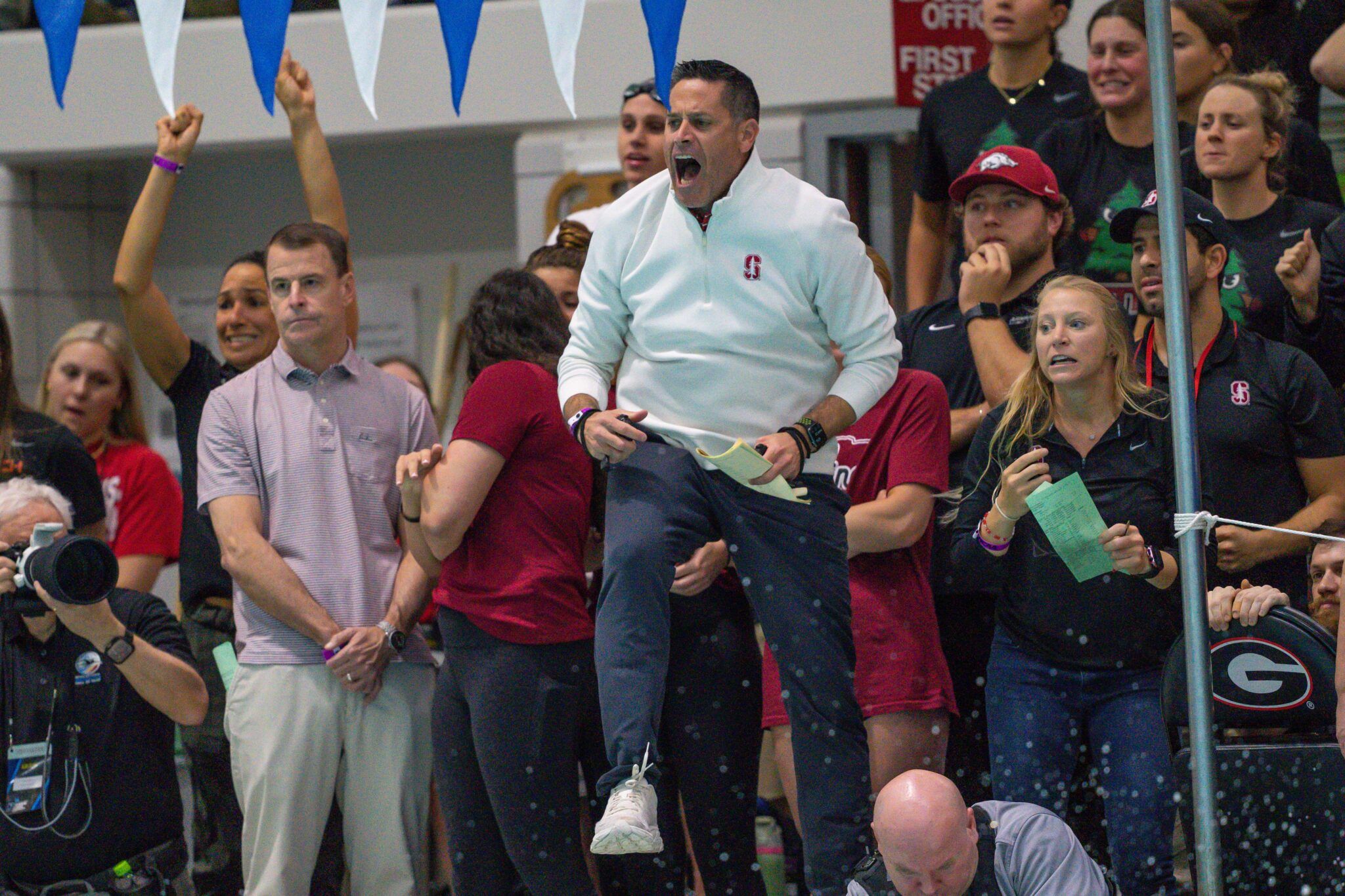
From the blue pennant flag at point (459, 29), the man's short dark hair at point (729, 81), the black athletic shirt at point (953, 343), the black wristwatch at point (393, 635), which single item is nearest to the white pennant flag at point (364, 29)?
the blue pennant flag at point (459, 29)

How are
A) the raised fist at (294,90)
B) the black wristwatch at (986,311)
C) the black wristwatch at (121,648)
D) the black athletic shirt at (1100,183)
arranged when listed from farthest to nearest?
the raised fist at (294,90) < the black athletic shirt at (1100,183) < the black wristwatch at (986,311) < the black wristwatch at (121,648)

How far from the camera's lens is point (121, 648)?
425 cm

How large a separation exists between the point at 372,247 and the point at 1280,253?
562 cm

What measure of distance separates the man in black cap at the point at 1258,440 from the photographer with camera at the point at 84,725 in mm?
2682

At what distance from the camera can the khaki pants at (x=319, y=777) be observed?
4.29 meters

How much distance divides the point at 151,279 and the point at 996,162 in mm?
2463

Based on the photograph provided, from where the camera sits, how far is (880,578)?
4.16 m

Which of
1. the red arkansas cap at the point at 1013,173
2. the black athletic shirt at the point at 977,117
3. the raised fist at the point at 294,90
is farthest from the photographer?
the black athletic shirt at the point at 977,117

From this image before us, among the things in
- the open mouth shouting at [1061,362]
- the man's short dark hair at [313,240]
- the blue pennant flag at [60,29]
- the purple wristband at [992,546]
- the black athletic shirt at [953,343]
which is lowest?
the purple wristband at [992,546]

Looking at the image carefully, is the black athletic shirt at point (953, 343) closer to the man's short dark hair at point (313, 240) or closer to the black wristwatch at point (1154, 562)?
the black wristwatch at point (1154, 562)

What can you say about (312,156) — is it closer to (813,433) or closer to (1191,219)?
(813,433)

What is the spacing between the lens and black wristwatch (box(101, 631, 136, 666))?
425 centimetres

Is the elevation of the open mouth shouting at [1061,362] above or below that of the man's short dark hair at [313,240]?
below

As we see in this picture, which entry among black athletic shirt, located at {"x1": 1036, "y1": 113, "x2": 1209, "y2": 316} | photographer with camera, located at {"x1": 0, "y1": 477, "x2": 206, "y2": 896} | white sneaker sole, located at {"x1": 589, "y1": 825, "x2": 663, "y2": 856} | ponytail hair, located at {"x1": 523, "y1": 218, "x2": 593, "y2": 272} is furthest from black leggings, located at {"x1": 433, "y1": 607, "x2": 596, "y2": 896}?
black athletic shirt, located at {"x1": 1036, "y1": 113, "x2": 1209, "y2": 316}
